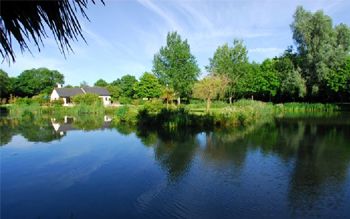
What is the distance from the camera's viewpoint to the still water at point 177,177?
24.7ft

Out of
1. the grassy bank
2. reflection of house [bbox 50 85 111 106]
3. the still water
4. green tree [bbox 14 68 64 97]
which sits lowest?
the still water

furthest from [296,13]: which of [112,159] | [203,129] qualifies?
[112,159]

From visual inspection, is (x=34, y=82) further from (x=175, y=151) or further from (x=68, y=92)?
(x=175, y=151)

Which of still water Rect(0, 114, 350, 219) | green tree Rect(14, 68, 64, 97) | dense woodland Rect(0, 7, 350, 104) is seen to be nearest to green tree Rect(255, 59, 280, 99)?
dense woodland Rect(0, 7, 350, 104)

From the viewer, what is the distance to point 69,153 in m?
14.6

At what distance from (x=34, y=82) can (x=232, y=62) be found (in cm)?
4883

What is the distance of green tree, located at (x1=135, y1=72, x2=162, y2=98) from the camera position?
181 ft

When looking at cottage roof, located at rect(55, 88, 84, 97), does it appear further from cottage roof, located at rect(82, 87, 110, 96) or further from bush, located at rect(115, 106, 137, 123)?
bush, located at rect(115, 106, 137, 123)

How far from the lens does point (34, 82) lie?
74375 millimetres

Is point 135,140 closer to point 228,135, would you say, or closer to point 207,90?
point 228,135

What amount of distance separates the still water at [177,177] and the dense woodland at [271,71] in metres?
18.0

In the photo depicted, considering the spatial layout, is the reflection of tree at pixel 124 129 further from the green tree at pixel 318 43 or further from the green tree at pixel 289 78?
the green tree at pixel 318 43

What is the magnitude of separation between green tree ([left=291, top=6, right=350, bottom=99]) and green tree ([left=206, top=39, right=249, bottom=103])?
8252 millimetres

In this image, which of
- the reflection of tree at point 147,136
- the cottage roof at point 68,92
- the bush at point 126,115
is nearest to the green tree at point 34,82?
the cottage roof at point 68,92
